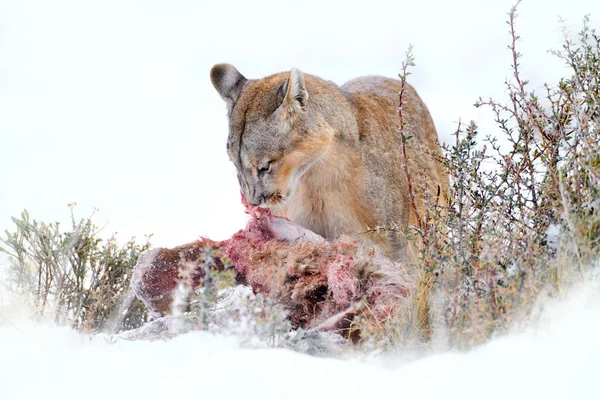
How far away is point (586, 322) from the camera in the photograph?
3289mm

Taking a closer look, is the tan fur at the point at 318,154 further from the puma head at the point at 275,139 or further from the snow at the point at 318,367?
the snow at the point at 318,367

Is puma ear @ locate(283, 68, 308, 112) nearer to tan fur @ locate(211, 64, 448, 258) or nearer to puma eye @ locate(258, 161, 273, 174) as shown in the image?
tan fur @ locate(211, 64, 448, 258)

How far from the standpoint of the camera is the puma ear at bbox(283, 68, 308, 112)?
230 inches

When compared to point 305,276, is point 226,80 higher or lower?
higher

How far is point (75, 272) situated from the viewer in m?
5.78

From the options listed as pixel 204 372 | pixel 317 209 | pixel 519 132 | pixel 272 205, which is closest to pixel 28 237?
pixel 272 205

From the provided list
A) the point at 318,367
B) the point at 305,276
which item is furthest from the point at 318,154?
the point at 318,367

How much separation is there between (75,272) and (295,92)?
215 centimetres

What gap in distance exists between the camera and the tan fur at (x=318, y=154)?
5.82 metres

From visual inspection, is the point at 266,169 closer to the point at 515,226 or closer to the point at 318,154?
the point at 318,154

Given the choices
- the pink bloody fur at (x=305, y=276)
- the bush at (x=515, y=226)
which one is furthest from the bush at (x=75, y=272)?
the bush at (x=515, y=226)

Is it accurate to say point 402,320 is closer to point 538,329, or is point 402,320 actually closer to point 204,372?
point 538,329

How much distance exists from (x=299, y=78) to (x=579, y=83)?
2.09 meters

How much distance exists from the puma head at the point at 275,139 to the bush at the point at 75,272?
1.15 m
